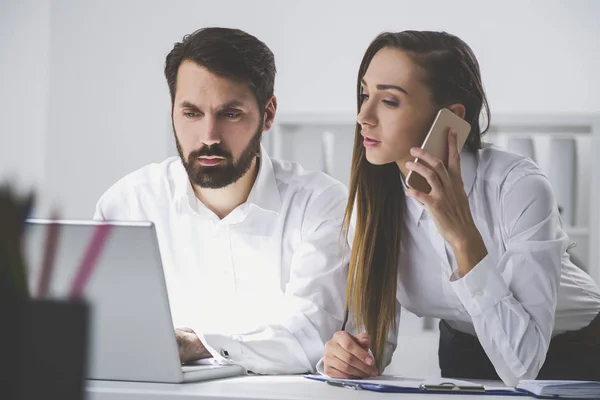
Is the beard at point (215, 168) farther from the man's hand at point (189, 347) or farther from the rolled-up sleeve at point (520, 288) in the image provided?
the rolled-up sleeve at point (520, 288)

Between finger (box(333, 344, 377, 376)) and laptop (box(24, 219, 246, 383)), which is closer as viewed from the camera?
laptop (box(24, 219, 246, 383))

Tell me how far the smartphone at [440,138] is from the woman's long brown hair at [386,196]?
115 millimetres

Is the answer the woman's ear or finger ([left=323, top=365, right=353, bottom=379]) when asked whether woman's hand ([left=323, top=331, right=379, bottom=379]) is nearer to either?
finger ([left=323, top=365, right=353, bottom=379])

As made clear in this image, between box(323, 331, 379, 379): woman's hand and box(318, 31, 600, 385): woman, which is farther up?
box(318, 31, 600, 385): woman

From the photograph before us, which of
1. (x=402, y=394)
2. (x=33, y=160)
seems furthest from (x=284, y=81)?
(x=402, y=394)

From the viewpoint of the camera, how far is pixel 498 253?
1.65 meters

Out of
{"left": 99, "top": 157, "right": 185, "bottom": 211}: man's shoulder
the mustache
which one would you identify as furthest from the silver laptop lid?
{"left": 99, "top": 157, "right": 185, "bottom": 211}: man's shoulder

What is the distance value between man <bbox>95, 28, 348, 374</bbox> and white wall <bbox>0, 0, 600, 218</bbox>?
Answer: 1.98 metres

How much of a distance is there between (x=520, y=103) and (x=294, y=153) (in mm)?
1266

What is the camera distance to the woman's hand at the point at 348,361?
138cm

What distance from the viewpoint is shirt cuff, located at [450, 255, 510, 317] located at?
56.9 inches

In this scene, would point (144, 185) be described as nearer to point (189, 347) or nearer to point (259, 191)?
point (259, 191)

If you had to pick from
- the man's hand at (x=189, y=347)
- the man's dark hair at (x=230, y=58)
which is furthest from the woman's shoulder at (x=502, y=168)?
the man's hand at (x=189, y=347)

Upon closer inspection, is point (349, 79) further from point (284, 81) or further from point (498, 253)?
point (498, 253)
